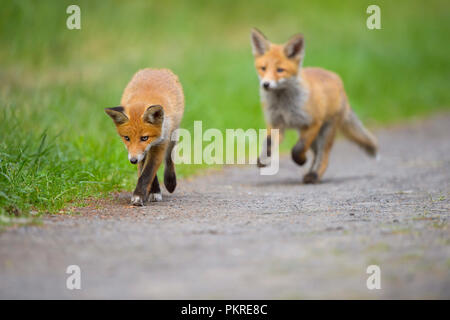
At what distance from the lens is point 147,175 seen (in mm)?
5543

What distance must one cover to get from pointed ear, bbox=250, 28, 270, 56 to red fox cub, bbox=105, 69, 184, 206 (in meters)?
2.22

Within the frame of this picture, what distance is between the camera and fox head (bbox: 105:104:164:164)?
5379mm

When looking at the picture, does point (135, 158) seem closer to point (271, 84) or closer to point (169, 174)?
point (169, 174)

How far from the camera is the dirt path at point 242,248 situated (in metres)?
3.04

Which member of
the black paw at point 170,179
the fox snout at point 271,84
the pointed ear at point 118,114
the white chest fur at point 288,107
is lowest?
the black paw at point 170,179

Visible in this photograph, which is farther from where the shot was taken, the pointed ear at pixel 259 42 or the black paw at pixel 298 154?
the pointed ear at pixel 259 42

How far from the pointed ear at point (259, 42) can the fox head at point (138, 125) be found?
3131mm

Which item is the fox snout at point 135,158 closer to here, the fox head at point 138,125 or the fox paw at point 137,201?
the fox head at point 138,125

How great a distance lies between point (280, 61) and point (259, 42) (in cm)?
56

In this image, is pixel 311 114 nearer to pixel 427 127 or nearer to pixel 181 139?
pixel 181 139

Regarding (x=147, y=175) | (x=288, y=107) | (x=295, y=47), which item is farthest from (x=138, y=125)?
(x=295, y=47)

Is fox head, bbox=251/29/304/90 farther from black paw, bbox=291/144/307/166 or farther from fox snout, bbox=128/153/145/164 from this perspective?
fox snout, bbox=128/153/145/164

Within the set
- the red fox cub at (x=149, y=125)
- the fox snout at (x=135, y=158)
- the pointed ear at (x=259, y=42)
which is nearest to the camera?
the fox snout at (x=135, y=158)

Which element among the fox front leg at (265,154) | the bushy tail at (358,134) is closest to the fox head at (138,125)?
the fox front leg at (265,154)
